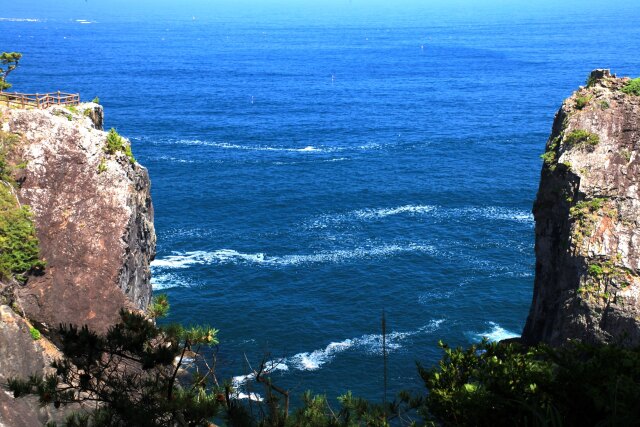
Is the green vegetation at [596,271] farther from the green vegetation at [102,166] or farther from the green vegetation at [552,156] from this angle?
the green vegetation at [102,166]

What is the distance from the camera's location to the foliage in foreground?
68.7ft

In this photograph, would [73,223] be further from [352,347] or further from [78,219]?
[352,347]

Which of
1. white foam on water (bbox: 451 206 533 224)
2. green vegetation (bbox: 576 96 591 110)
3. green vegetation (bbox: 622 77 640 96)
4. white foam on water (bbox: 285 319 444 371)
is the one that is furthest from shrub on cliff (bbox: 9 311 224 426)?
white foam on water (bbox: 451 206 533 224)

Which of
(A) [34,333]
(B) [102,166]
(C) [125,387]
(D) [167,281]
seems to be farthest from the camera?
(D) [167,281]

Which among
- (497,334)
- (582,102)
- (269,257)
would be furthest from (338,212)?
(582,102)

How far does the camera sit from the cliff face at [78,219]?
4966cm

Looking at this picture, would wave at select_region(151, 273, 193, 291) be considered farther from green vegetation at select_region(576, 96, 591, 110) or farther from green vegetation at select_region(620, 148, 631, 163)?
green vegetation at select_region(620, 148, 631, 163)

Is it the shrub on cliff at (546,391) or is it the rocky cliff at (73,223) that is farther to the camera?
the rocky cliff at (73,223)

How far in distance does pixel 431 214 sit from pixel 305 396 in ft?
242

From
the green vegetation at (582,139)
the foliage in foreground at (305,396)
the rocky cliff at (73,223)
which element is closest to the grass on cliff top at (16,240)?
the rocky cliff at (73,223)

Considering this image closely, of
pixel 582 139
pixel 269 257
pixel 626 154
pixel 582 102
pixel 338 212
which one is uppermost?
pixel 582 102

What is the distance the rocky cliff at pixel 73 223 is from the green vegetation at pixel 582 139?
30.3 metres

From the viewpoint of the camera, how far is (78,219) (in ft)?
173

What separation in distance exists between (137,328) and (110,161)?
3533 cm
